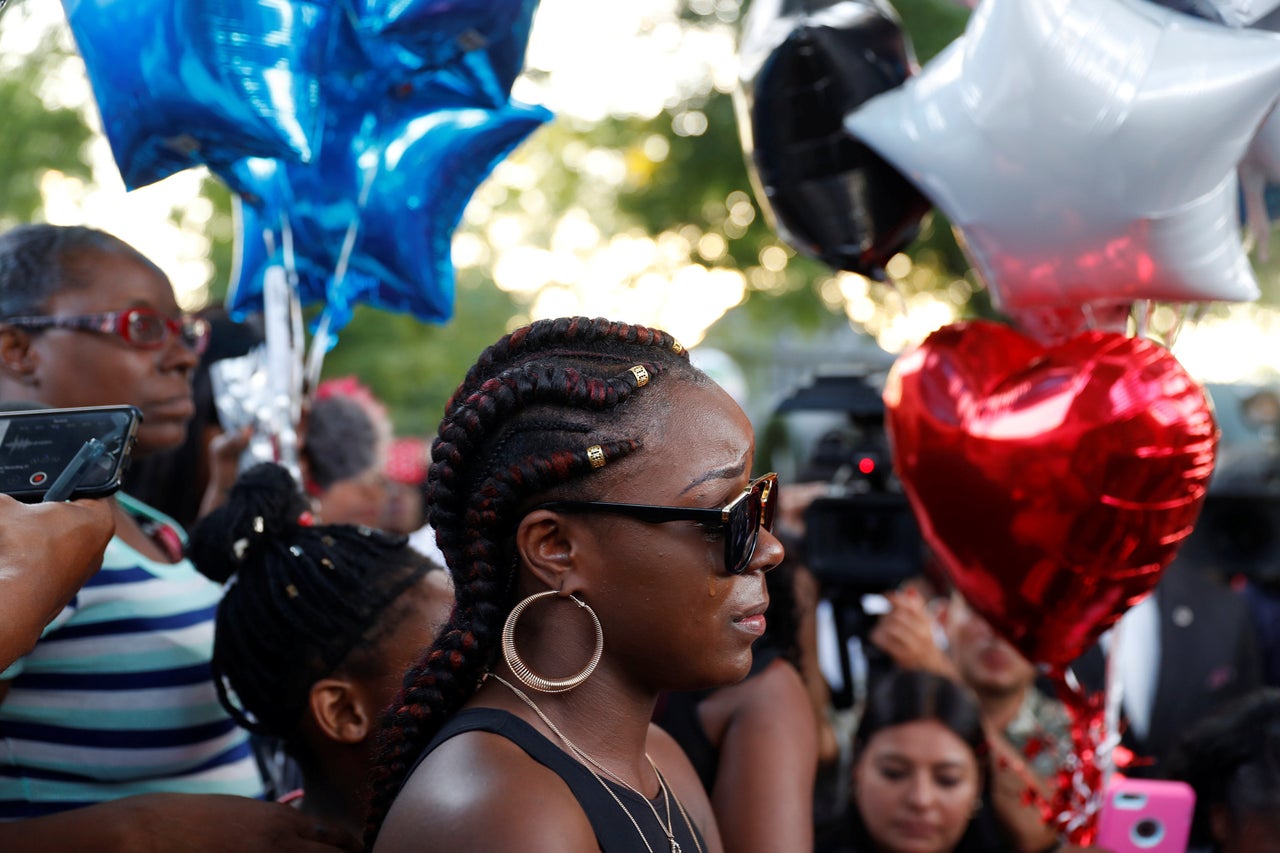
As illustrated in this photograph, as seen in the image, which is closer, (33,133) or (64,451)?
(64,451)

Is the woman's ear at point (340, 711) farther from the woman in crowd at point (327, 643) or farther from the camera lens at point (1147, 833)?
the camera lens at point (1147, 833)

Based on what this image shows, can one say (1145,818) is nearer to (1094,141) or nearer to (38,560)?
(1094,141)

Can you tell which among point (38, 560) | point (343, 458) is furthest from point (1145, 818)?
Result: point (343, 458)

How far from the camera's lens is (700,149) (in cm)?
869

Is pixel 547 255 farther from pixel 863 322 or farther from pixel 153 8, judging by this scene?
pixel 153 8

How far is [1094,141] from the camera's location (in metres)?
2.22

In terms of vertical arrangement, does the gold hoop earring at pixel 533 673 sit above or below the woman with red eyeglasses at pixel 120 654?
above

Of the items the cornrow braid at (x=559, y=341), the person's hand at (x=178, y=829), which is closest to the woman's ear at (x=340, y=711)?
the person's hand at (x=178, y=829)

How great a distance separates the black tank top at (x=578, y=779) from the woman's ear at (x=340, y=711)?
455 mm

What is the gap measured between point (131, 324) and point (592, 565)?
1.31 metres

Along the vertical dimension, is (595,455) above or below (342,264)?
above

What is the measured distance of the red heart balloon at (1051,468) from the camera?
2.26m

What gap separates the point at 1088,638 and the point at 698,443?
4.61 ft

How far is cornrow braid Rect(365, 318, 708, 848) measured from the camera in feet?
4.55
